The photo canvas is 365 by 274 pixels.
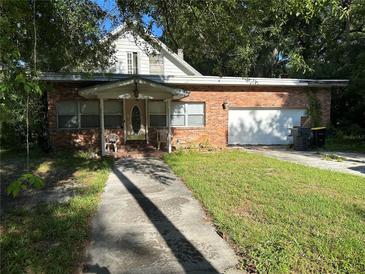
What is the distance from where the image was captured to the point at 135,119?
14219 mm

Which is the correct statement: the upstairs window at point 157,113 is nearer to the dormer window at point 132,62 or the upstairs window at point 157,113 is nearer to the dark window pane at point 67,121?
the dark window pane at point 67,121

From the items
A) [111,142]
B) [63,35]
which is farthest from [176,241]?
[111,142]

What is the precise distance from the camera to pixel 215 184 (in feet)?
23.8

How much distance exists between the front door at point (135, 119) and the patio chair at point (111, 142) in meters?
0.84

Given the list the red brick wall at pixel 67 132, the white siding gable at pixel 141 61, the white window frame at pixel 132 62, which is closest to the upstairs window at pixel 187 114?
the red brick wall at pixel 67 132

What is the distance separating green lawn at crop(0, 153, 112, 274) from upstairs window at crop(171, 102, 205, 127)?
6838 millimetres

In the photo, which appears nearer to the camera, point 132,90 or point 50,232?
point 50,232

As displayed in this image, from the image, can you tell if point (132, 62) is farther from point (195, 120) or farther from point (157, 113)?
point (195, 120)

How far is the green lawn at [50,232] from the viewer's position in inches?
143

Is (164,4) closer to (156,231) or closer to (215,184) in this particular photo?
(215,184)

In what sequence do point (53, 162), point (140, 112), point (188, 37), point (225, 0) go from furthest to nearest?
1. point (140, 112)
2. point (53, 162)
3. point (188, 37)
4. point (225, 0)

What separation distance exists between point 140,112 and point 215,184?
7738 millimetres

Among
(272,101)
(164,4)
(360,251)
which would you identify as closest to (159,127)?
(272,101)

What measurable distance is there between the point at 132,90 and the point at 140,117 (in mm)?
2233
